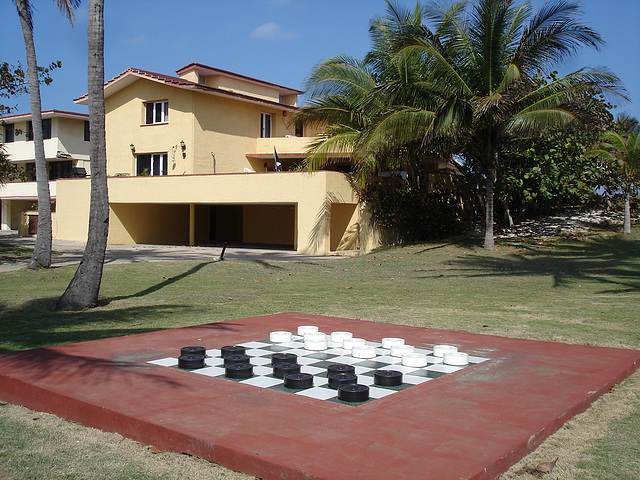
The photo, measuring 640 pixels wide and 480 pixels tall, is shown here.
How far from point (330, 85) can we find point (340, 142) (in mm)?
2350

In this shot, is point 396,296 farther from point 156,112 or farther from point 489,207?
point 156,112

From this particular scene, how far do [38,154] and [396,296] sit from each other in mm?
11192

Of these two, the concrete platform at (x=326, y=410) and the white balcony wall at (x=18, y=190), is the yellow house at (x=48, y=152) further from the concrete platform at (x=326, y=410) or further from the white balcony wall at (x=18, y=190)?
the concrete platform at (x=326, y=410)

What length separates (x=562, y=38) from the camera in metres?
18.8

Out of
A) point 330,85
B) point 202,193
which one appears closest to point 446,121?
point 330,85

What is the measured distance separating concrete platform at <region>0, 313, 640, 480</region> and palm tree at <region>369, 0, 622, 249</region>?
1333 cm

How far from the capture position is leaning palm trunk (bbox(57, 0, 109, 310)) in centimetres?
1078

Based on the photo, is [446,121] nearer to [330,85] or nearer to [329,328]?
[330,85]

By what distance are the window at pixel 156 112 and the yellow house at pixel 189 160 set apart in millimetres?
49

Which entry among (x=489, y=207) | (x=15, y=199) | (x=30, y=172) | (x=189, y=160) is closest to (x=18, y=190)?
(x=15, y=199)

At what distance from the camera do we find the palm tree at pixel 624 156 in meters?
22.2

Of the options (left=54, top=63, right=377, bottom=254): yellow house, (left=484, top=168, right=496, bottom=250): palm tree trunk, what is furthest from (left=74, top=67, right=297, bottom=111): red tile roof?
(left=484, top=168, right=496, bottom=250): palm tree trunk

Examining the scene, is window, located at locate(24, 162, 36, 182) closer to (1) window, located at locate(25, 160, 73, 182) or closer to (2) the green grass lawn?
(1) window, located at locate(25, 160, 73, 182)

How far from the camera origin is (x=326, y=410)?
4.57 m
